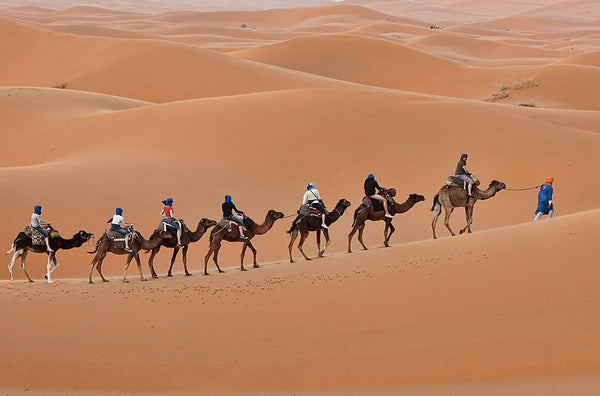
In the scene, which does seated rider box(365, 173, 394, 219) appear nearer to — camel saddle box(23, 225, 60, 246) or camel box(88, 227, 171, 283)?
camel box(88, 227, 171, 283)

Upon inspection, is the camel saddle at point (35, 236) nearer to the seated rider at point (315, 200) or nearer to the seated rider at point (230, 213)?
the seated rider at point (230, 213)

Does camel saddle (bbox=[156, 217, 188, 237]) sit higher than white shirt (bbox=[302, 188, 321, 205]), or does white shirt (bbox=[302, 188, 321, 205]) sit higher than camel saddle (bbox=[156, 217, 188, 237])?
white shirt (bbox=[302, 188, 321, 205])

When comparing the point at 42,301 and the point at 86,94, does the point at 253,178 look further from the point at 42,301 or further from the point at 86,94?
the point at 86,94

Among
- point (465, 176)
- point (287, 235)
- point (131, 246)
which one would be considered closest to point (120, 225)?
point (131, 246)

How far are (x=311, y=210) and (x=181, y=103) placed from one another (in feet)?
54.7

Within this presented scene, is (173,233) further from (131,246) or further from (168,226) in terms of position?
(131,246)

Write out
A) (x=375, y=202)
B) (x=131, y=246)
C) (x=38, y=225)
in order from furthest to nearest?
(x=375, y=202)
(x=38, y=225)
(x=131, y=246)

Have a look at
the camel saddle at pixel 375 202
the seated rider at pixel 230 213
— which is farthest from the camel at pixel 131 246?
the camel saddle at pixel 375 202

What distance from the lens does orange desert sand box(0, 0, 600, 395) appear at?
10.3m

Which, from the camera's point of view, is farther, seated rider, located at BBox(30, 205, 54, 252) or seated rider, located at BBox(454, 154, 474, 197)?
seated rider, located at BBox(454, 154, 474, 197)

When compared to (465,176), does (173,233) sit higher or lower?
lower

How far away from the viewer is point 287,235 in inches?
863

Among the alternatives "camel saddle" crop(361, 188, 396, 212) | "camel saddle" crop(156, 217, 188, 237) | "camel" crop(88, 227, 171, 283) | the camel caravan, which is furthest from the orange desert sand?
"camel saddle" crop(361, 188, 396, 212)

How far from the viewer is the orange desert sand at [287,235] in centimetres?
1028
